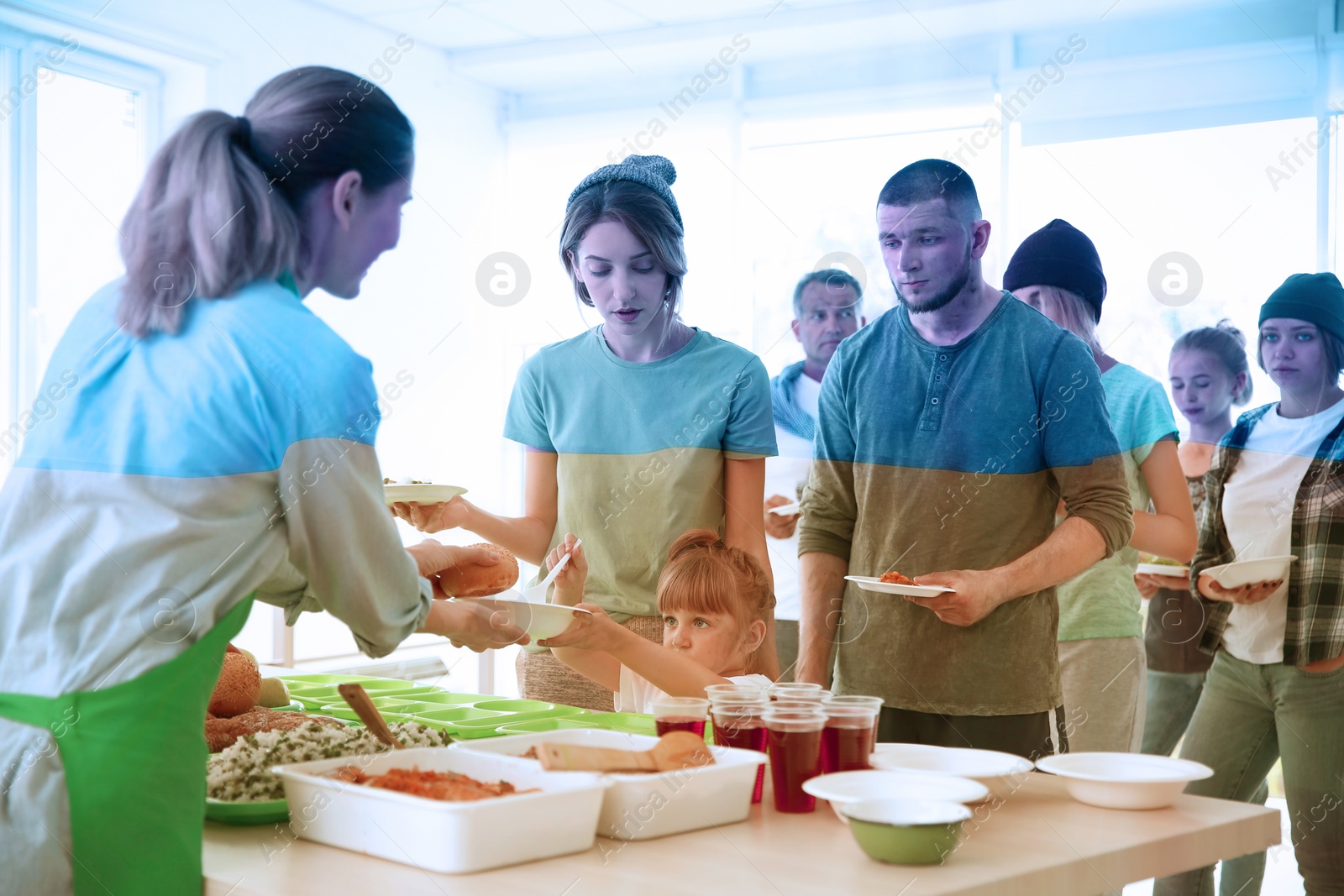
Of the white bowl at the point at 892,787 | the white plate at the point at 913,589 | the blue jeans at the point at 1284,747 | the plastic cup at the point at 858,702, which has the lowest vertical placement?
the blue jeans at the point at 1284,747

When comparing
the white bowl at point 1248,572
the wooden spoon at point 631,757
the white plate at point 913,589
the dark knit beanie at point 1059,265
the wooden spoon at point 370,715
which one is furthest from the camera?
the dark knit beanie at point 1059,265

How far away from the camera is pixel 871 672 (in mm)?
1412

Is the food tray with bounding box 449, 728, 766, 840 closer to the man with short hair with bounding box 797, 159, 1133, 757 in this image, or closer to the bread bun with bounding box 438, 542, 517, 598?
the bread bun with bounding box 438, 542, 517, 598

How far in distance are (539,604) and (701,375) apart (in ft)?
2.19

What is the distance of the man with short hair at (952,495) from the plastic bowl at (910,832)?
0.54 metres

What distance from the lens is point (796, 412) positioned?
2242mm

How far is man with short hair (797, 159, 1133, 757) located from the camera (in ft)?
4.38

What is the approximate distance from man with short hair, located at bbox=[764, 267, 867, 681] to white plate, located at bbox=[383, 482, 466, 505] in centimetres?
70

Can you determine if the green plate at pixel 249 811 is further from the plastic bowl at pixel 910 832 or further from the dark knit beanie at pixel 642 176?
the dark knit beanie at pixel 642 176

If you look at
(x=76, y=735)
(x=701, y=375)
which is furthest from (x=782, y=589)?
(x=76, y=735)

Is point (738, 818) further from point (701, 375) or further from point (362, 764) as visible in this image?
point (701, 375)

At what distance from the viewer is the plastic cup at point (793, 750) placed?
853 mm

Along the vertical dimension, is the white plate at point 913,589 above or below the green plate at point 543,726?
above

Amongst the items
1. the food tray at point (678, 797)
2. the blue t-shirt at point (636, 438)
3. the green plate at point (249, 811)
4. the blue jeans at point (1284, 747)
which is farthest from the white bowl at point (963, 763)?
the blue jeans at point (1284, 747)
